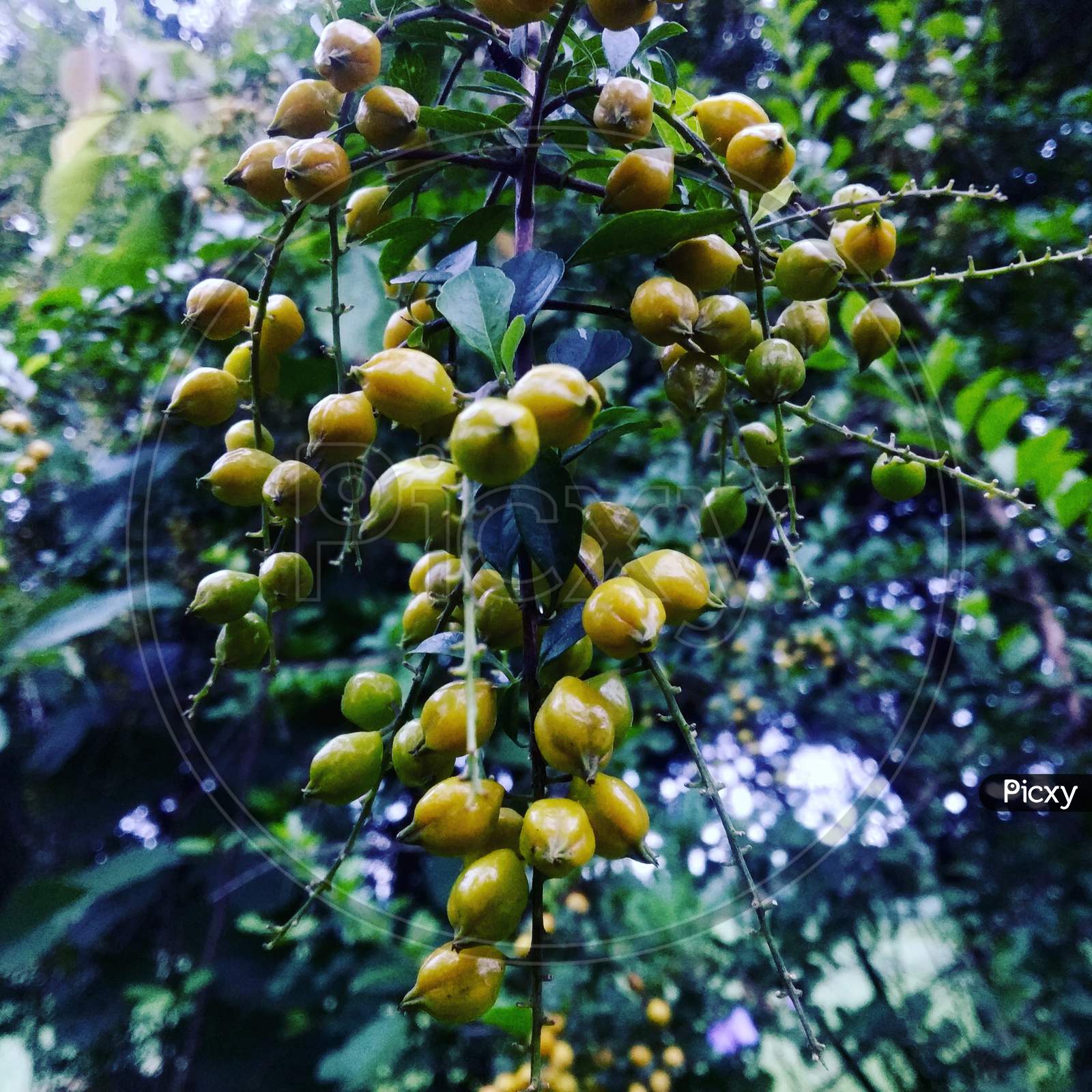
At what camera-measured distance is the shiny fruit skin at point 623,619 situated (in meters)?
0.34

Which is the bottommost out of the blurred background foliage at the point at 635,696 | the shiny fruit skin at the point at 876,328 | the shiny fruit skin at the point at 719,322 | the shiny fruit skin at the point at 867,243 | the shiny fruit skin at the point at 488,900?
the blurred background foliage at the point at 635,696

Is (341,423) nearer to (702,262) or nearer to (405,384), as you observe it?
(405,384)

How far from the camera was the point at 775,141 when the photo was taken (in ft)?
1.37

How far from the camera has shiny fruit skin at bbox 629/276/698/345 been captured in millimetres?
402

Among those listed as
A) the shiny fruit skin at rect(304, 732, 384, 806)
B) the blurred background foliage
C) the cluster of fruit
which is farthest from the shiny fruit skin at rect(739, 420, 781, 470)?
the cluster of fruit

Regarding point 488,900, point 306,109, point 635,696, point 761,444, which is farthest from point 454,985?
point 635,696

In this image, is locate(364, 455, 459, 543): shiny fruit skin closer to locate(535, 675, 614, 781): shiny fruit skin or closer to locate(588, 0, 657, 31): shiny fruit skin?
locate(535, 675, 614, 781): shiny fruit skin

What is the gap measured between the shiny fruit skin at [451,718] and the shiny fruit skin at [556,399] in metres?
0.13

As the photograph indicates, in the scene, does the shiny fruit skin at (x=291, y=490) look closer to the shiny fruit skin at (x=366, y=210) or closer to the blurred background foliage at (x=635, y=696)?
the shiny fruit skin at (x=366, y=210)

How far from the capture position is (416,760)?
38 centimetres

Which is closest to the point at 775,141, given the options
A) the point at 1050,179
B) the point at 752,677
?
the point at 752,677

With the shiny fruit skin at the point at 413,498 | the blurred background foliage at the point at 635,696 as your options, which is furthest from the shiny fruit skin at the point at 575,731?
the blurred background foliage at the point at 635,696

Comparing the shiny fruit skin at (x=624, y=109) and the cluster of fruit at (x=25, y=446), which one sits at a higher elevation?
the shiny fruit skin at (x=624, y=109)

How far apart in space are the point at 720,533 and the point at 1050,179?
1.44 meters
